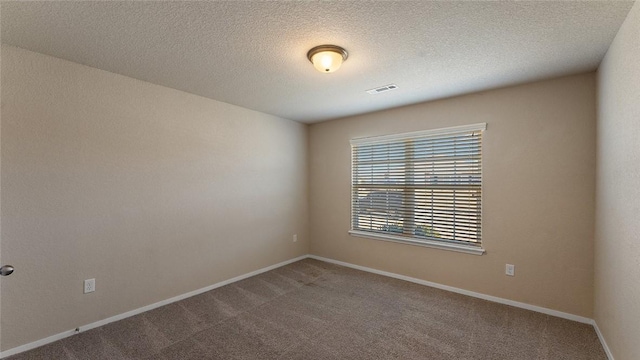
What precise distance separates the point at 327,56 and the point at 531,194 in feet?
8.41

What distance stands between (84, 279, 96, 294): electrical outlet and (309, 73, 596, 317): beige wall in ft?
11.5

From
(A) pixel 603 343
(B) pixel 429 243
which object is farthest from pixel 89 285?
(A) pixel 603 343

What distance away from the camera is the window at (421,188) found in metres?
3.33

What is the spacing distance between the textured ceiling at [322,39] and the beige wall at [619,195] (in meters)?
0.23

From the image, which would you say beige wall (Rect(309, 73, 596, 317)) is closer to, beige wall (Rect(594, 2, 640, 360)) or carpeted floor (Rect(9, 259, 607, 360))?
beige wall (Rect(594, 2, 640, 360))

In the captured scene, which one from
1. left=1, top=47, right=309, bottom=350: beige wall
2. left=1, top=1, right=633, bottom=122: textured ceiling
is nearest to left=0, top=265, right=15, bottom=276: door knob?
left=1, top=47, right=309, bottom=350: beige wall

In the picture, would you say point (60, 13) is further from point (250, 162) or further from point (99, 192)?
point (250, 162)

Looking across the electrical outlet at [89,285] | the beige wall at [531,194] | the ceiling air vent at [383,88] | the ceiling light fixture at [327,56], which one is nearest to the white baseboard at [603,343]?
the beige wall at [531,194]

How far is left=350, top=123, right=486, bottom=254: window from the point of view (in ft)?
10.9

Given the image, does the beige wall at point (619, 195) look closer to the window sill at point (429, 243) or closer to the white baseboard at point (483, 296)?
the white baseboard at point (483, 296)

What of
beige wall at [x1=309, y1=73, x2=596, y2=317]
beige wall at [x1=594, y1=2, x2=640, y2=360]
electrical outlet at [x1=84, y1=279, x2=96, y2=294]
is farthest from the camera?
beige wall at [x1=309, y1=73, x2=596, y2=317]

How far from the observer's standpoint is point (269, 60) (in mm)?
2416

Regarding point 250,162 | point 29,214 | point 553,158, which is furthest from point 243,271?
point 553,158

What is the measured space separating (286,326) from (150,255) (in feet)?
5.43
